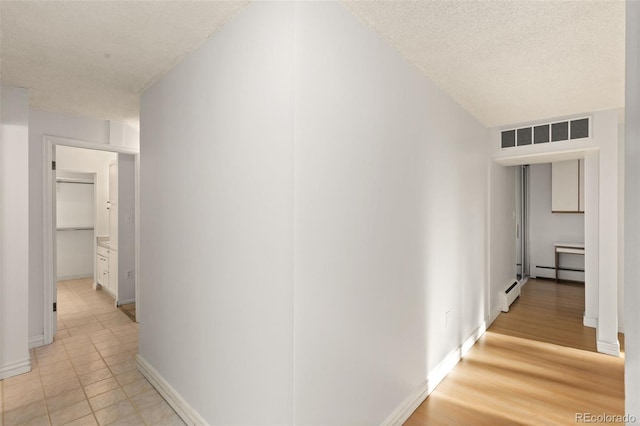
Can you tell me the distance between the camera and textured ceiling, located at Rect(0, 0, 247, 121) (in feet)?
5.46

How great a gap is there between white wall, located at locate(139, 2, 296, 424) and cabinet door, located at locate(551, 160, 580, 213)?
21.1 ft

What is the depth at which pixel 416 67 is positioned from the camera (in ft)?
7.49

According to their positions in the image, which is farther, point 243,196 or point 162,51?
point 162,51

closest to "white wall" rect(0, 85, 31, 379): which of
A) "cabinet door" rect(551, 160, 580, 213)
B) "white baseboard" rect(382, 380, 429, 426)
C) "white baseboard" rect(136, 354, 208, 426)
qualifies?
"white baseboard" rect(136, 354, 208, 426)

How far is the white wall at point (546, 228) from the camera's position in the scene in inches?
236

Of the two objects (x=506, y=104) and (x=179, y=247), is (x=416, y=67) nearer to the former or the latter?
(x=506, y=104)

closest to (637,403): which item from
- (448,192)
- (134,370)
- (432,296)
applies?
(432,296)

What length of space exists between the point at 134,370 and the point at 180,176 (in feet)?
6.22

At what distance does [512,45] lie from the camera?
2.04m

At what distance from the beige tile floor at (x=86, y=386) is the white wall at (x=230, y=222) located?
0.28 m

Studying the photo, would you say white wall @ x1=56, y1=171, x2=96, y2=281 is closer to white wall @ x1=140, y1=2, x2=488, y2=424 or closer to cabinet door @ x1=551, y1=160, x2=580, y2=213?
white wall @ x1=140, y1=2, x2=488, y2=424

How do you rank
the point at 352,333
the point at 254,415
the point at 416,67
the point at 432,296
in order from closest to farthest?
the point at 254,415, the point at 352,333, the point at 416,67, the point at 432,296

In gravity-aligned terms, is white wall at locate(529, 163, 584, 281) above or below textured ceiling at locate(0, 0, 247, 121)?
below

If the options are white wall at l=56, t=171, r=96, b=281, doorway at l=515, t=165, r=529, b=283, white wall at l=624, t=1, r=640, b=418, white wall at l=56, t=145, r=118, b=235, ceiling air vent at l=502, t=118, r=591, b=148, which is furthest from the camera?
white wall at l=56, t=171, r=96, b=281
